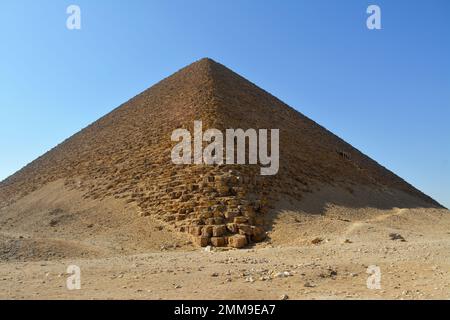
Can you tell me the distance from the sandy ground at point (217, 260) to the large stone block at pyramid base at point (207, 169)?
689 mm

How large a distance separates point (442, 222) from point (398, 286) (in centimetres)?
1138

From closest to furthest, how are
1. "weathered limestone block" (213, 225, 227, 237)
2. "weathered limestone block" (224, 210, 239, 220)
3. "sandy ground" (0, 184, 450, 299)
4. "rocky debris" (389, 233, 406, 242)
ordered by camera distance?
"sandy ground" (0, 184, 450, 299) → "rocky debris" (389, 233, 406, 242) → "weathered limestone block" (213, 225, 227, 237) → "weathered limestone block" (224, 210, 239, 220)

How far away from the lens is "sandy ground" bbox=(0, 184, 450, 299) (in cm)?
569

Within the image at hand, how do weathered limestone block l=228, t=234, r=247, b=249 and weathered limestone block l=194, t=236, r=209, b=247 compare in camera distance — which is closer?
weathered limestone block l=228, t=234, r=247, b=249

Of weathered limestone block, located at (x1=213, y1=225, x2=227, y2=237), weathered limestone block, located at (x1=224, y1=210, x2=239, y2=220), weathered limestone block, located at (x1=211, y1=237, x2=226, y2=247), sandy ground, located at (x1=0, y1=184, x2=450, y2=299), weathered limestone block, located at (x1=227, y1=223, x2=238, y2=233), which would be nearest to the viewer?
sandy ground, located at (x1=0, y1=184, x2=450, y2=299)

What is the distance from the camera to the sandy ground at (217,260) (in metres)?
5.69

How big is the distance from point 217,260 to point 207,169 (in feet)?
19.8

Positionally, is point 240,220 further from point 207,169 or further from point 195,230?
point 207,169

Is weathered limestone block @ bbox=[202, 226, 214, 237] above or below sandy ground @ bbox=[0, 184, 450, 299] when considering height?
above

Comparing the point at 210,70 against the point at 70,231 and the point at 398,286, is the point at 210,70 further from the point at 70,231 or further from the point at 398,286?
the point at 398,286

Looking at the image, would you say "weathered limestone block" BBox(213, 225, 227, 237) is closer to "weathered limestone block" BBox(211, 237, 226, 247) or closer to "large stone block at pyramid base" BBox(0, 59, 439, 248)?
"large stone block at pyramid base" BBox(0, 59, 439, 248)

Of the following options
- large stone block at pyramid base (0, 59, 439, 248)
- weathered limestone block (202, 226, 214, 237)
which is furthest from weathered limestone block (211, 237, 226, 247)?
weathered limestone block (202, 226, 214, 237)

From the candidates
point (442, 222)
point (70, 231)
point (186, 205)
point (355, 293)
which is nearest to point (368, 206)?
point (442, 222)

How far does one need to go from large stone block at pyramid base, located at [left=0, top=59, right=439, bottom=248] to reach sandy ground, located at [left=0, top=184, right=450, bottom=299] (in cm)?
69
